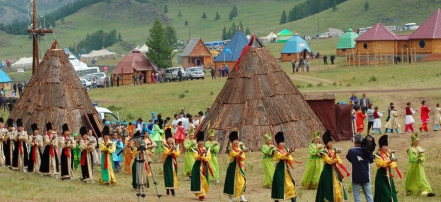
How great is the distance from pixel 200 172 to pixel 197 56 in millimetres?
78353

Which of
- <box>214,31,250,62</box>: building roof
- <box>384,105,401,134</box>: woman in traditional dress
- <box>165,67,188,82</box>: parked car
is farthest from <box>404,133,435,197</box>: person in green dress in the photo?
<box>214,31,250,62</box>: building roof

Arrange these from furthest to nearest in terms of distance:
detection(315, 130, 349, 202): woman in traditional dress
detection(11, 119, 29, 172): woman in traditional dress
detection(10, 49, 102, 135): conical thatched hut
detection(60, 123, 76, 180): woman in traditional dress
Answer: detection(10, 49, 102, 135): conical thatched hut < detection(11, 119, 29, 172): woman in traditional dress < detection(60, 123, 76, 180): woman in traditional dress < detection(315, 130, 349, 202): woman in traditional dress

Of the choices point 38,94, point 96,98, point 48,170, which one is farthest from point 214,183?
point 96,98

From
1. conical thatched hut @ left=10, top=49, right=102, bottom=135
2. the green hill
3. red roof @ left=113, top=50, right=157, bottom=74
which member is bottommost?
conical thatched hut @ left=10, top=49, right=102, bottom=135

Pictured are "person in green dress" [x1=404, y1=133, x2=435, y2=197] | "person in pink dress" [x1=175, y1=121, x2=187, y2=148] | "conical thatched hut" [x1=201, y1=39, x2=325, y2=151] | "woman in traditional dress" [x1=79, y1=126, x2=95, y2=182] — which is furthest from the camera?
"person in pink dress" [x1=175, y1=121, x2=187, y2=148]

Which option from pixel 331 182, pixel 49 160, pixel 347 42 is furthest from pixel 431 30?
pixel 331 182

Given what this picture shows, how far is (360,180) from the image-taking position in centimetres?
2112

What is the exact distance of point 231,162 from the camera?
24.2 meters

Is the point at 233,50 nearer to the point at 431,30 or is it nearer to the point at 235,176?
the point at 431,30

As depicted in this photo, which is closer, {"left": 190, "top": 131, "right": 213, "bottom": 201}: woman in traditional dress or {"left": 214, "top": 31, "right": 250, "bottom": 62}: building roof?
{"left": 190, "top": 131, "right": 213, "bottom": 201}: woman in traditional dress

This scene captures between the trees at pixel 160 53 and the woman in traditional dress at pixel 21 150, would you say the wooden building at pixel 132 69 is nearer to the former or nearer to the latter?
the trees at pixel 160 53

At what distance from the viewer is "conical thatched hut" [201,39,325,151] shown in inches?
1410

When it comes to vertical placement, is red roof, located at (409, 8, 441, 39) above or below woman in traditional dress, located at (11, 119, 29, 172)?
above

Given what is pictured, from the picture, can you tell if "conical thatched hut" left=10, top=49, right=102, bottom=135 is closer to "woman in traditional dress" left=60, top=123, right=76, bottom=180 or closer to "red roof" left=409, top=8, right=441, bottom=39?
"woman in traditional dress" left=60, top=123, right=76, bottom=180
